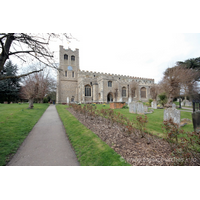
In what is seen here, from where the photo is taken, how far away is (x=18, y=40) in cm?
368

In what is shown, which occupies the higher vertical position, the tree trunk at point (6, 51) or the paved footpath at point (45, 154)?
the tree trunk at point (6, 51)

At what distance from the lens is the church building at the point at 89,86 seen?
3001cm

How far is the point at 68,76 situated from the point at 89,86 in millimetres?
9208

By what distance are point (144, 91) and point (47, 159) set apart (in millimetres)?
38343

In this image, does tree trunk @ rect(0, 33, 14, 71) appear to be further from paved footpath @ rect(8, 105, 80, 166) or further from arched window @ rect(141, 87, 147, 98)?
arched window @ rect(141, 87, 147, 98)

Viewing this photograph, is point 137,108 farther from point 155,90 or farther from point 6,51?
point 155,90

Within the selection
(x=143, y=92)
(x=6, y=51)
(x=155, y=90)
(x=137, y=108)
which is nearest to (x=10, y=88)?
(x=6, y=51)

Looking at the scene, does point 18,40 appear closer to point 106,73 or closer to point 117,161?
point 117,161

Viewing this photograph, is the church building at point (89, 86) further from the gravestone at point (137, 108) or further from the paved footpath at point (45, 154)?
the paved footpath at point (45, 154)

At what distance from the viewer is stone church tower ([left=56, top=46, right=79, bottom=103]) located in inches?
1328

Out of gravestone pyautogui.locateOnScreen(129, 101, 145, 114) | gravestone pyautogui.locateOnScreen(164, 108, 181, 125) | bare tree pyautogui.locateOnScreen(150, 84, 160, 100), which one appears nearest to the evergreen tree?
gravestone pyautogui.locateOnScreen(129, 101, 145, 114)

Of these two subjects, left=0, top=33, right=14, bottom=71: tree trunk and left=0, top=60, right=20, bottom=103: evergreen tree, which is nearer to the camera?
left=0, top=33, right=14, bottom=71: tree trunk

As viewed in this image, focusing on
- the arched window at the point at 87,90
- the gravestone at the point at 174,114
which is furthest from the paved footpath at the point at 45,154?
the arched window at the point at 87,90

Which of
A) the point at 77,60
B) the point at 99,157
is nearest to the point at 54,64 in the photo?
the point at 99,157
